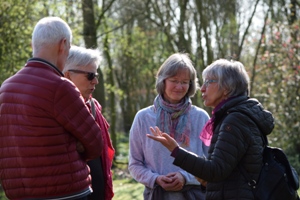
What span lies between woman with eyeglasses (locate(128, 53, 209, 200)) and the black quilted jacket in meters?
0.82

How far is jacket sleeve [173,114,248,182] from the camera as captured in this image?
150 inches

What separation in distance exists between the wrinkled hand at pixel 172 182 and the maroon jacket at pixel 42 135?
119 cm

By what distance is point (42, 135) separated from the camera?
11.3 ft

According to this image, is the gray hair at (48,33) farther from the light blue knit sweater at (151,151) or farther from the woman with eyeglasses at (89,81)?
the light blue knit sweater at (151,151)

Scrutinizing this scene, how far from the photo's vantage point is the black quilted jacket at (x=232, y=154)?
12.5ft

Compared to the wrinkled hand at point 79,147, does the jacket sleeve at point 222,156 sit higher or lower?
lower

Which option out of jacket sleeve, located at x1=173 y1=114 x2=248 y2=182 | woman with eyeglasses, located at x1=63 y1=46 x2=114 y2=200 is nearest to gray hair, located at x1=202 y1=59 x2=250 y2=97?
jacket sleeve, located at x1=173 y1=114 x2=248 y2=182

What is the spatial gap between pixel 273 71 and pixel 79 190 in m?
13.0

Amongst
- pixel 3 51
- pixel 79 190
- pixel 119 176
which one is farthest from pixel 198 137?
pixel 119 176

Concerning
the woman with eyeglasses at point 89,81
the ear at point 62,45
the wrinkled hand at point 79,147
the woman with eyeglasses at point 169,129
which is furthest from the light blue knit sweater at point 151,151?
the ear at point 62,45

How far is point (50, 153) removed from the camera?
135 inches

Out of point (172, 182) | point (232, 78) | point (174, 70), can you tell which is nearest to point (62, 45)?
point (232, 78)

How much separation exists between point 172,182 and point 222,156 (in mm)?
910

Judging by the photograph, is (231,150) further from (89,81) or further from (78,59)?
(78,59)
